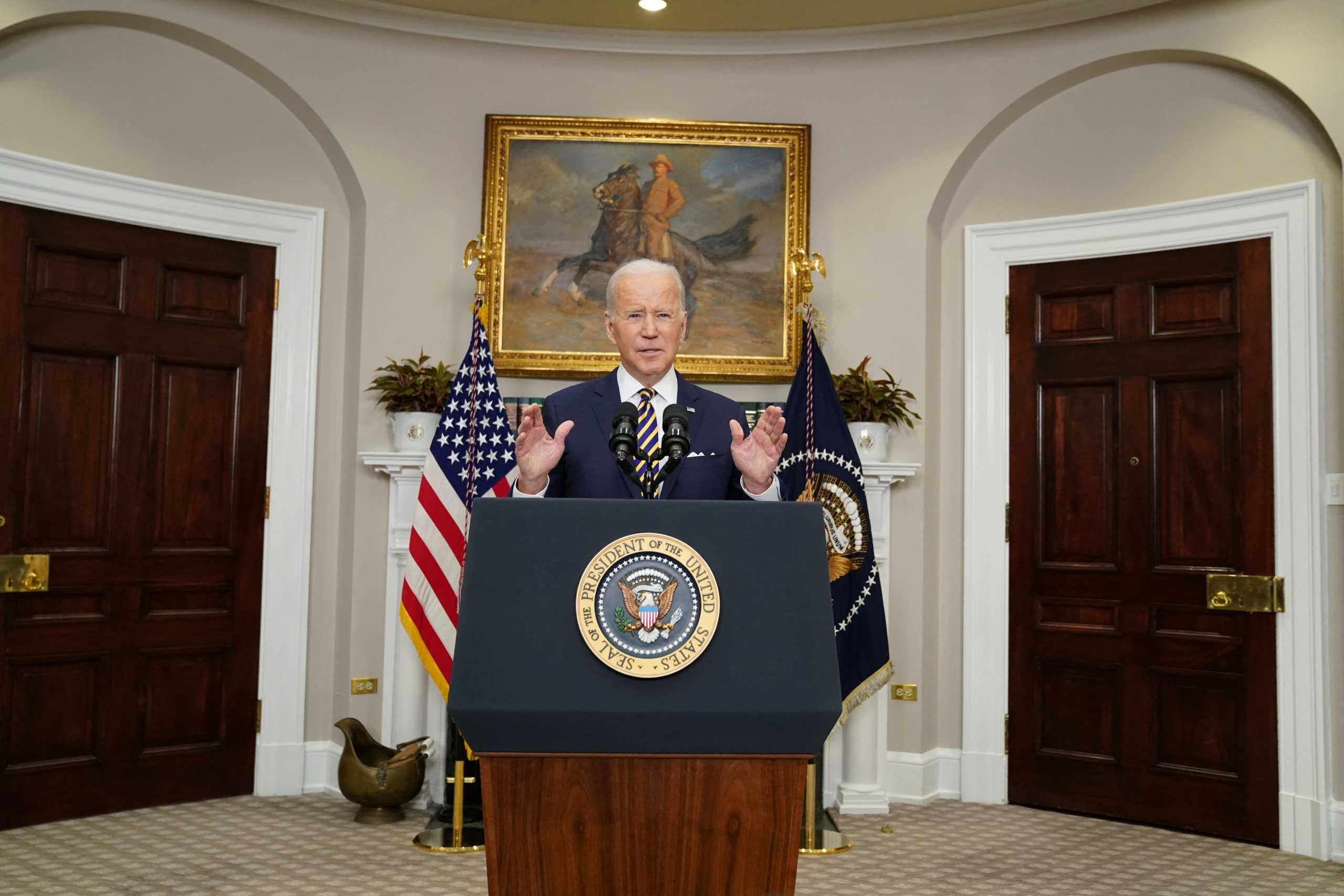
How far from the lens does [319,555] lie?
5.42 meters

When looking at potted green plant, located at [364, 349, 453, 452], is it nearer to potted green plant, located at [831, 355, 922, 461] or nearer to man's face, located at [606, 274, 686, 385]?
potted green plant, located at [831, 355, 922, 461]

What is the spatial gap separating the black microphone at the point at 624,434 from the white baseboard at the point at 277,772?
4006 millimetres

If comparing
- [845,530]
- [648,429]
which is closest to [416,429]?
[845,530]

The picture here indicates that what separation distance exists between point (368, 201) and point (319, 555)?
1.72m

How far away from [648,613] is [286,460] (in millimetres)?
4087

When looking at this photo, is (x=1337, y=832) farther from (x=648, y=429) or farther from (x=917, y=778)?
(x=648, y=429)

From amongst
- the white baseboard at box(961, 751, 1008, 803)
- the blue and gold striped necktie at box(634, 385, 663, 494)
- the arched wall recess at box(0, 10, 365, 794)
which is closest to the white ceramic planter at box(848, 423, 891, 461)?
the white baseboard at box(961, 751, 1008, 803)

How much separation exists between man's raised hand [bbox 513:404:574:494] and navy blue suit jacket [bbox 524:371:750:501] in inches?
5.6

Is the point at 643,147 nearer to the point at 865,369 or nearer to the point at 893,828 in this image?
the point at 865,369

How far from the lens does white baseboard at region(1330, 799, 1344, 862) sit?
446cm

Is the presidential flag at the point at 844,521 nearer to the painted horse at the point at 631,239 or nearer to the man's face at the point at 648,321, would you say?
the painted horse at the point at 631,239

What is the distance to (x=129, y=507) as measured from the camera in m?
5.00

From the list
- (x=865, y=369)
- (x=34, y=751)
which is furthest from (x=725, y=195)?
(x=34, y=751)

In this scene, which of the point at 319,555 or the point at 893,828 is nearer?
the point at 893,828
